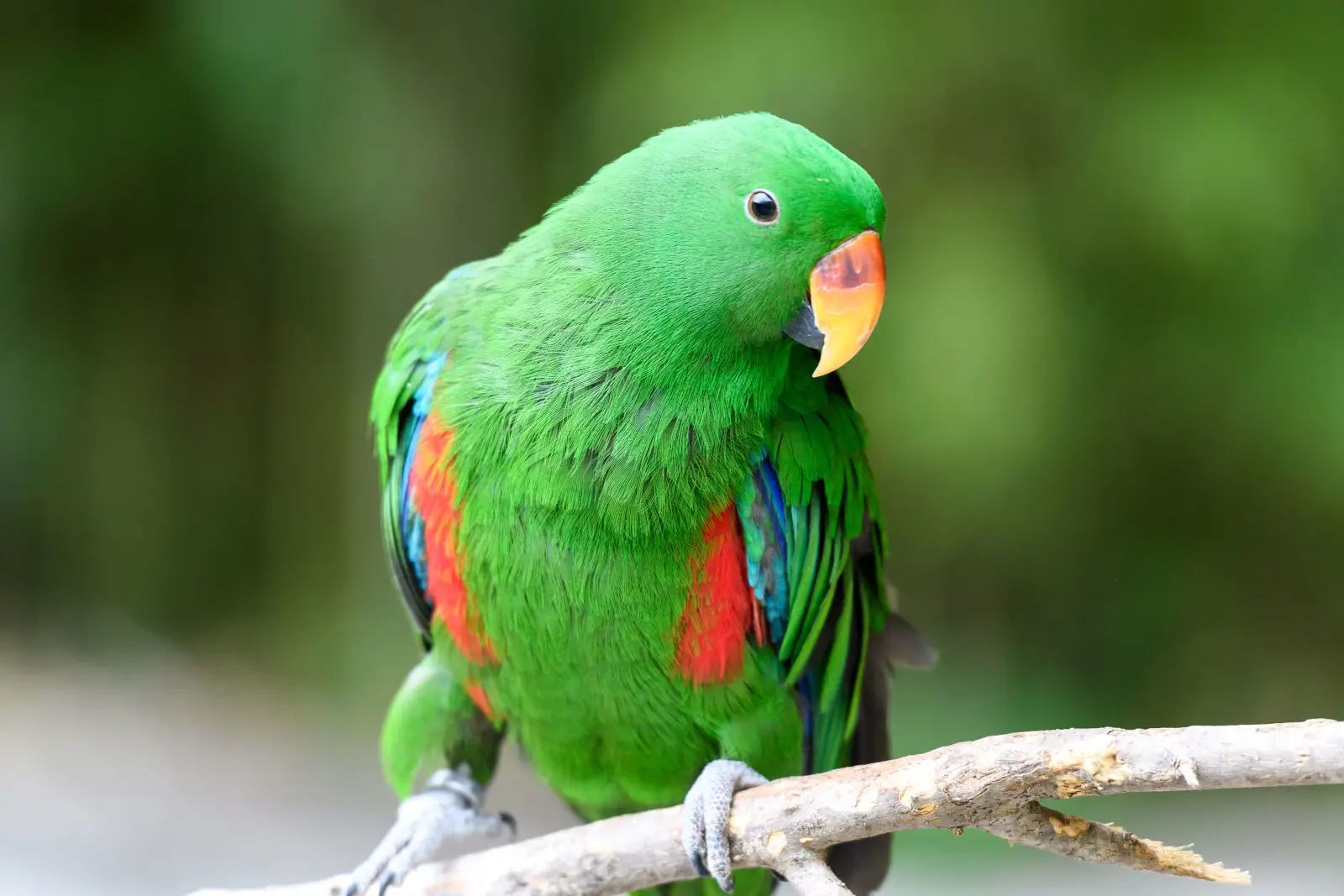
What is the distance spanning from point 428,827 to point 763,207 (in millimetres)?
1183

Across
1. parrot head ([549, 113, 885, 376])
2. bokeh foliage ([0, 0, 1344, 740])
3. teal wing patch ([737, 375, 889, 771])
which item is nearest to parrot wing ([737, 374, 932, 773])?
teal wing patch ([737, 375, 889, 771])

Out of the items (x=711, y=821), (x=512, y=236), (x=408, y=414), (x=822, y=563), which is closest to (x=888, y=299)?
(x=512, y=236)

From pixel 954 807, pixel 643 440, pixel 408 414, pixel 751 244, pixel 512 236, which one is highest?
pixel 512 236

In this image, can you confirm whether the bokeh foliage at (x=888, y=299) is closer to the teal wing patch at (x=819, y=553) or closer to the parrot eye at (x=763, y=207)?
the teal wing patch at (x=819, y=553)

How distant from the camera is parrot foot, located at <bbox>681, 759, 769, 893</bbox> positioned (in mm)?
1620

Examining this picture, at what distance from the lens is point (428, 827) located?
1940mm

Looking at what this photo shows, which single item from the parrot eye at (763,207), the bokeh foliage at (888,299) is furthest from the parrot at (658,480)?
the bokeh foliage at (888,299)

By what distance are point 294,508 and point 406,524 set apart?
2.55 metres

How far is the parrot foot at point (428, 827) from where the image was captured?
1858 millimetres

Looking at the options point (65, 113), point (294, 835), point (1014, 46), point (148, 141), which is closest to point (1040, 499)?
point (1014, 46)

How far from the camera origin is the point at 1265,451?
11.2ft

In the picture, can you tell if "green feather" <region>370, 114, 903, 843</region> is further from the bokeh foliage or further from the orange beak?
the bokeh foliage

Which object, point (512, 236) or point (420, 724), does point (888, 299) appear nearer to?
point (512, 236)

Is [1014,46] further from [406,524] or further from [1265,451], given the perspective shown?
[406,524]
